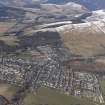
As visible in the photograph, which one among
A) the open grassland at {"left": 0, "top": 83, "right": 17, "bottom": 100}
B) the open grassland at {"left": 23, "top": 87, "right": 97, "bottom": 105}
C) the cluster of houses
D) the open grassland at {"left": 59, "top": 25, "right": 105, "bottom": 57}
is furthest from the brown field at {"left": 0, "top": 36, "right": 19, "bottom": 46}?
the open grassland at {"left": 23, "top": 87, "right": 97, "bottom": 105}

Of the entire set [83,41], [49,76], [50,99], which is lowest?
[83,41]

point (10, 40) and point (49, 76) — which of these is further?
point (10, 40)

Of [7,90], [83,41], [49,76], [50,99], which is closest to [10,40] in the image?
[83,41]

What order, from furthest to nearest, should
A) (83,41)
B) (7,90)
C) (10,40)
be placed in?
1. (83,41)
2. (10,40)
3. (7,90)

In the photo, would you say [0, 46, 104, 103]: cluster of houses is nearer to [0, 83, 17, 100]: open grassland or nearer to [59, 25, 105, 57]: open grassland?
[0, 83, 17, 100]: open grassland

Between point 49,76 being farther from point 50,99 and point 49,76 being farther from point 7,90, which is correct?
point 50,99

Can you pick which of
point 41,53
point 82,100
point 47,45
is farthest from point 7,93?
point 47,45

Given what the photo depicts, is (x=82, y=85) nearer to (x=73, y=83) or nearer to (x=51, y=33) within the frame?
(x=73, y=83)

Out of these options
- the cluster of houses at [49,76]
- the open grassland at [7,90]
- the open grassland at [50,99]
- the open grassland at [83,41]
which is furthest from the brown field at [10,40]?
the open grassland at [50,99]

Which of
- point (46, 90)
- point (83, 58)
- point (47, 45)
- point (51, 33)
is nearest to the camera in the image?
point (46, 90)
